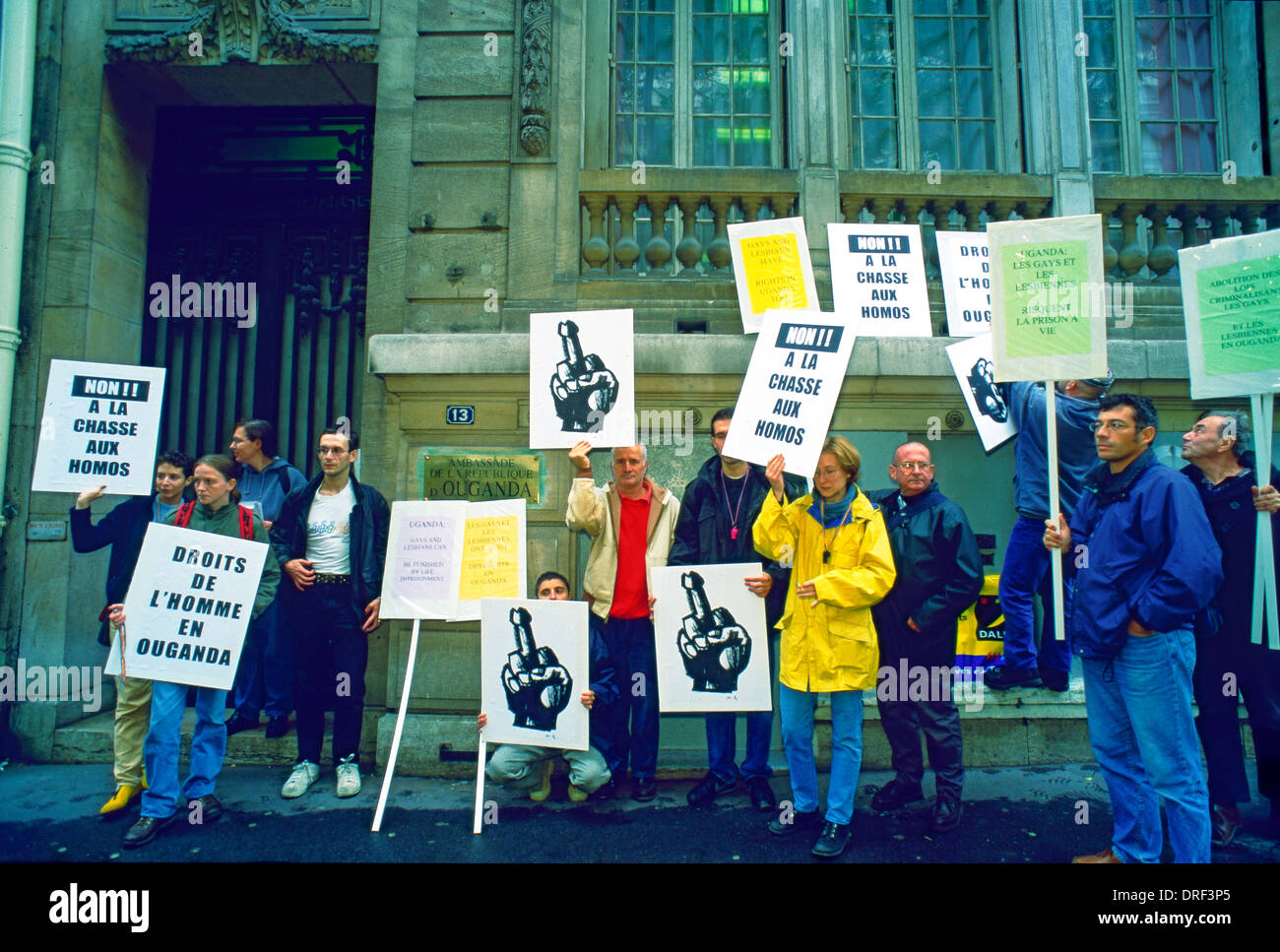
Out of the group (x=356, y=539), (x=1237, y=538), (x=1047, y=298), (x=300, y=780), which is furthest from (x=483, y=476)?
(x=1237, y=538)

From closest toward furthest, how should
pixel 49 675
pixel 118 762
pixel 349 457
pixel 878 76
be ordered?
pixel 118 762, pixel 349 457, pixel 49 675, pixel 878 76

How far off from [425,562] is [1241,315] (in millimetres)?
5132

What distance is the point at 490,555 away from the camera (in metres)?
5.02

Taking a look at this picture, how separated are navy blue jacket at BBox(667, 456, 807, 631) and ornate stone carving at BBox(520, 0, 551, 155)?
3.22 m

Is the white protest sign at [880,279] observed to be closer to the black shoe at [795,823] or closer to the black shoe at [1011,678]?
the black shoe at [1011,678]

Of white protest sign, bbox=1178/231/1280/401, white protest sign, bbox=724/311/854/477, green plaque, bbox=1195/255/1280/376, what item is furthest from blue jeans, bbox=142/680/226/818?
green plaque, bbox=1195/255/1280/376

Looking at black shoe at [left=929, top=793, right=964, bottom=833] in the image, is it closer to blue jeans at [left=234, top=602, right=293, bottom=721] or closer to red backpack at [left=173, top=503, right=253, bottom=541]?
red backpack at [left=173, top=503, right=253, bottom=541]

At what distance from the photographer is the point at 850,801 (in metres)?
4.23

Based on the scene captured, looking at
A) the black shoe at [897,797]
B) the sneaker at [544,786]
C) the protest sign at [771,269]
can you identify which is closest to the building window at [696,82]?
the protest sign at [771,269]

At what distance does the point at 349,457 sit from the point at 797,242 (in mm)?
3745

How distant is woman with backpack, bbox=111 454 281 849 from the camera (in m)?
4.61
